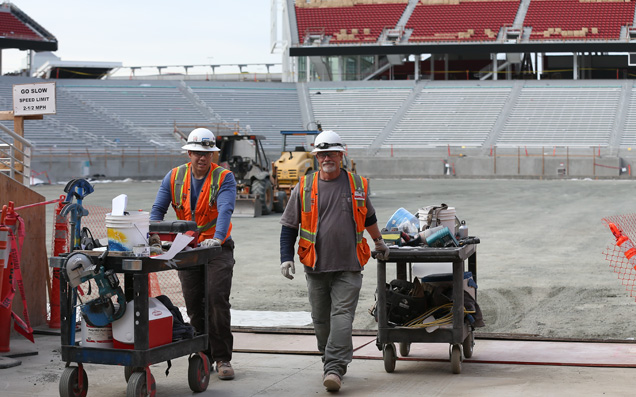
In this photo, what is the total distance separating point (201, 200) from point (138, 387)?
1.53m

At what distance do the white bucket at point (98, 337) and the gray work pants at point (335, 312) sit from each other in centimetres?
148

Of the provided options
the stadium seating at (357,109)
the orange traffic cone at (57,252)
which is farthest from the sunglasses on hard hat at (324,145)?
the stadium seating at (357,109)

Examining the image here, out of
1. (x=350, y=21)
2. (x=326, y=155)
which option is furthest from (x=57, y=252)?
(x=350, y=21)

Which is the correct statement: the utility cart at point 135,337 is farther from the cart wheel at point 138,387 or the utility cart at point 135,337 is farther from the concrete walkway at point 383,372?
the concrete walkway at point 383,372

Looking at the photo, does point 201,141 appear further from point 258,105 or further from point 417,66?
point 417,66

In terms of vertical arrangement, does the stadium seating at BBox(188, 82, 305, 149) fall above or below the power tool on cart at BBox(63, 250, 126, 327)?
above

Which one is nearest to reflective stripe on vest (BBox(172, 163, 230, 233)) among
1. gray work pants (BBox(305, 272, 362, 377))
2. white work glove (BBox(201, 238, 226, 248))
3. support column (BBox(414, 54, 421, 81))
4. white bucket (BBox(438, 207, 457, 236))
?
white work glove (BBox(201, 238, 226, 248))

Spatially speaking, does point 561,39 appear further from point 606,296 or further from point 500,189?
point 606,296

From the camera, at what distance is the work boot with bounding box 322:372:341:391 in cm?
609

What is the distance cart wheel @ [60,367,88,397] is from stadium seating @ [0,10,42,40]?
51.1 metres

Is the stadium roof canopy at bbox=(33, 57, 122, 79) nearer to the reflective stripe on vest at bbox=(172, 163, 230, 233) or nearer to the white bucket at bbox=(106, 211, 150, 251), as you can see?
the reflective stripe on vest at bbox=(172, 163, 230, 233)

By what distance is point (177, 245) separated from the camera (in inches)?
230

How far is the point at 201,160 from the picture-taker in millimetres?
6641

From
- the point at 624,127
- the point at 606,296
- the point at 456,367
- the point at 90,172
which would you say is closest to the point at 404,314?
the point at 456,367
